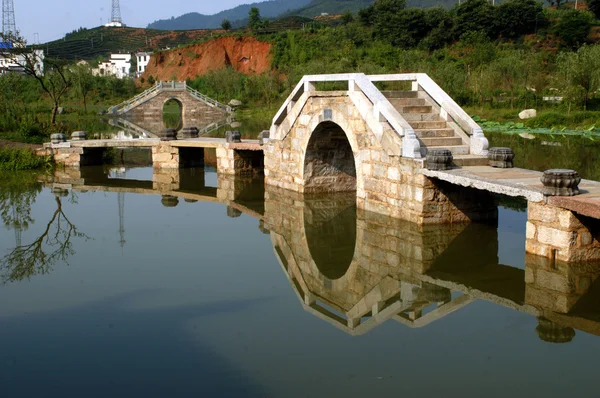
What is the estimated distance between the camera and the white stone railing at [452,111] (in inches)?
511

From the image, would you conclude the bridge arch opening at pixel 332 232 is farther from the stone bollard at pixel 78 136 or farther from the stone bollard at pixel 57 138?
the stone bollard at pixel 78 136

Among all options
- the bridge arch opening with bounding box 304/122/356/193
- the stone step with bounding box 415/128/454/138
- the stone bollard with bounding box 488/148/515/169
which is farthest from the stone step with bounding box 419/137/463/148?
the bridge arch opening with bounding box 304/122/356/193

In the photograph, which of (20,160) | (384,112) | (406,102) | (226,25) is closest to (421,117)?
(406,102)

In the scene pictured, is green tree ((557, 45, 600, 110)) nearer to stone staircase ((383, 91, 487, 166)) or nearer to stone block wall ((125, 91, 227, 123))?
stone staircase ((383, 91, 487, 166))

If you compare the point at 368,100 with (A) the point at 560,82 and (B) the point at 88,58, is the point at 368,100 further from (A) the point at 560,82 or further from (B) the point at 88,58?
(B) the point at 88,58

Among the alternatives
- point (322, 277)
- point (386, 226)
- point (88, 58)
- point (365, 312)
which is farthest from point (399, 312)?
point (88, 58)

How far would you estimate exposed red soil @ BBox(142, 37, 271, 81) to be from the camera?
253ft

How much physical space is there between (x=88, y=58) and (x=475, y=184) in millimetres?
113706

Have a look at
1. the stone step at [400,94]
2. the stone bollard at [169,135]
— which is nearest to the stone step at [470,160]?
→ the stone step at [400,94]

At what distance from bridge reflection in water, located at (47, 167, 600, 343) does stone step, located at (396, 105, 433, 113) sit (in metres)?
2.13

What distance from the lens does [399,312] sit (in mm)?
8844

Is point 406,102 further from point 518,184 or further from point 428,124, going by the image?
point 518,184

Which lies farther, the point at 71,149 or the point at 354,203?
the point at 71,149

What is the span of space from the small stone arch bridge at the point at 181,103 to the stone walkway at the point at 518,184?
145 ft
